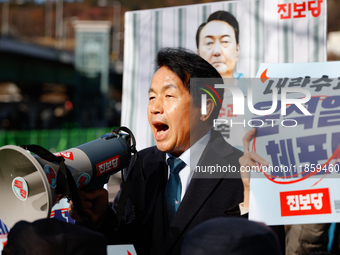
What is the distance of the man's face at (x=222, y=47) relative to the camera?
9.48ft

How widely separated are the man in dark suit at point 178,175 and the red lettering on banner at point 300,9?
36.8 inches

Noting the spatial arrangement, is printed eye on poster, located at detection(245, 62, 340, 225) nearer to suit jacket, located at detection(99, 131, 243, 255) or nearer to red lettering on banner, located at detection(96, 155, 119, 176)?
suit jacket, located at detection(99, 131, 243, 255)

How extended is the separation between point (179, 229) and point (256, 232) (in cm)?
82

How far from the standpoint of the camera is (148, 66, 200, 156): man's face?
211cm

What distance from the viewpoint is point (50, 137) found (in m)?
9.73

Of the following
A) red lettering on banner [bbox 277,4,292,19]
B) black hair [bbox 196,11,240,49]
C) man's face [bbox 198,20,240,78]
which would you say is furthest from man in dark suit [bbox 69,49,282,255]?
red lettering on banner [bbox 277,4,292,19]

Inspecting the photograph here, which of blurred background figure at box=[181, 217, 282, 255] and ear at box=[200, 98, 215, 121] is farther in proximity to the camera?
ear at box=[200, 98, 215, 121]

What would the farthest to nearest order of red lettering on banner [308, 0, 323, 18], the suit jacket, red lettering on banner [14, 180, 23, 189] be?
red lettering on banner [308, 0, 323, 18] → the suit jacket → red lettering on banner [14, 180, 23, 189]

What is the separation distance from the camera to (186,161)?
2.19 meters

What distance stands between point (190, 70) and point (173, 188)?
69 cm

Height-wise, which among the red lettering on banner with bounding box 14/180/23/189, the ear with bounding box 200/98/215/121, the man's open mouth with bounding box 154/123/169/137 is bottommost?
the red lettering on banner with bounding box 14/180/23/189

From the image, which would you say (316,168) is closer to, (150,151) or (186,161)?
(186,161)

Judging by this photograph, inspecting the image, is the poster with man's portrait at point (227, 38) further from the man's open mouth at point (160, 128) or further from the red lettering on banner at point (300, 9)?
the man's open mouth at point (160, 128)

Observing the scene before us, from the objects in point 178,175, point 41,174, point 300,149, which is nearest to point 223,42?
point 178,175
